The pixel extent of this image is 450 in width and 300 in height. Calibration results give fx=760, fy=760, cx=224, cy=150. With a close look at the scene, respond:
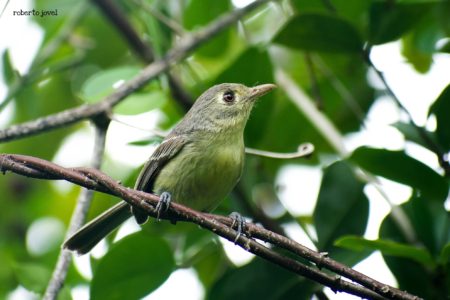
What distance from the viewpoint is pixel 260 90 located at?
430 centimetres

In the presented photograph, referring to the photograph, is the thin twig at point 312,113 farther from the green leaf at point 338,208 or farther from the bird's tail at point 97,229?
the bird's tail at point 97,229

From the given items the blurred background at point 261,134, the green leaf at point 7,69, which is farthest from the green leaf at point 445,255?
the green leaf at point 7,69

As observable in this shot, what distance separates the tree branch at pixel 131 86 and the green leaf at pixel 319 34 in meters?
0.68

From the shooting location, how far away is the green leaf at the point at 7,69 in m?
4.49

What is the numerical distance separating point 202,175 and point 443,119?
4.23 feet

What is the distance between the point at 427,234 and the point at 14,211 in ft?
10.4

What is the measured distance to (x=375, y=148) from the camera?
3459mm

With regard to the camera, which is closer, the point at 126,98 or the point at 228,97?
the point at 126,98

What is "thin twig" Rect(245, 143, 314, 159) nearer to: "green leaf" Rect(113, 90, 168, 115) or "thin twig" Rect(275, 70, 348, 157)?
"thin twig" Rect(275, 70, 348, 157)

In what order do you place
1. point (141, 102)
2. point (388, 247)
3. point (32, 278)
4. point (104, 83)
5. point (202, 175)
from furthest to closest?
point (141, 102) → point (104, 83) → point (202, 175) → point (32, 278) → point (388, 247)

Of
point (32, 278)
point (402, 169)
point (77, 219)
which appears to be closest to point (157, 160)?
point (77, 219)

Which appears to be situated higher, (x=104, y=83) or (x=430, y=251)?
(x=104, y=83)

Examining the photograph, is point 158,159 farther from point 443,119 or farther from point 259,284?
point 443,119

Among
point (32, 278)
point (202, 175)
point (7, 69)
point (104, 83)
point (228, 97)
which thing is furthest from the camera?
point (228, 97)
